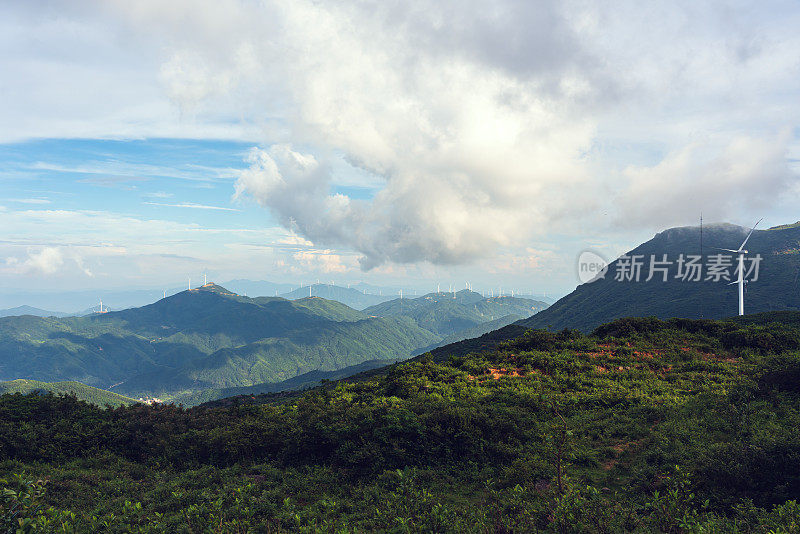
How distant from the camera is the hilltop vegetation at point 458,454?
1190cm

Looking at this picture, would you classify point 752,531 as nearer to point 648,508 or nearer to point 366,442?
point 648,508

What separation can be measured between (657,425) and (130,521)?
72.4ft

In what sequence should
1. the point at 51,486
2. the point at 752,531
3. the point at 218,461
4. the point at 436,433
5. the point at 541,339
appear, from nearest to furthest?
the point at 752,531
the point at 51,486
the point at 436,433
the point at 218,461
the point at 541,339

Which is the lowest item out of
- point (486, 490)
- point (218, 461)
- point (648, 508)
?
point (218, 461)

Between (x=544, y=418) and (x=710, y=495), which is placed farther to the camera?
(x=544, y=418)

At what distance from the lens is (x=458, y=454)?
17.9 m

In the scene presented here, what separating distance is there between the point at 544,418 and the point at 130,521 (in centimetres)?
1845

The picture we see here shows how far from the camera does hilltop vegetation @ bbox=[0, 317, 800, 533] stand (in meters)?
11.9

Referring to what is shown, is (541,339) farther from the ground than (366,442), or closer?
farther from the ground

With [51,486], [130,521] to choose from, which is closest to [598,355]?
[130,521]

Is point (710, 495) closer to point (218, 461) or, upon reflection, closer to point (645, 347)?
point (218, 461)

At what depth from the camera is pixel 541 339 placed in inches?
1425

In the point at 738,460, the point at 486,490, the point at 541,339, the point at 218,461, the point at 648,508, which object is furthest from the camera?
the point at 541,339

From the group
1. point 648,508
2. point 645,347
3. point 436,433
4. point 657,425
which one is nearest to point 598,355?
point 645,347
